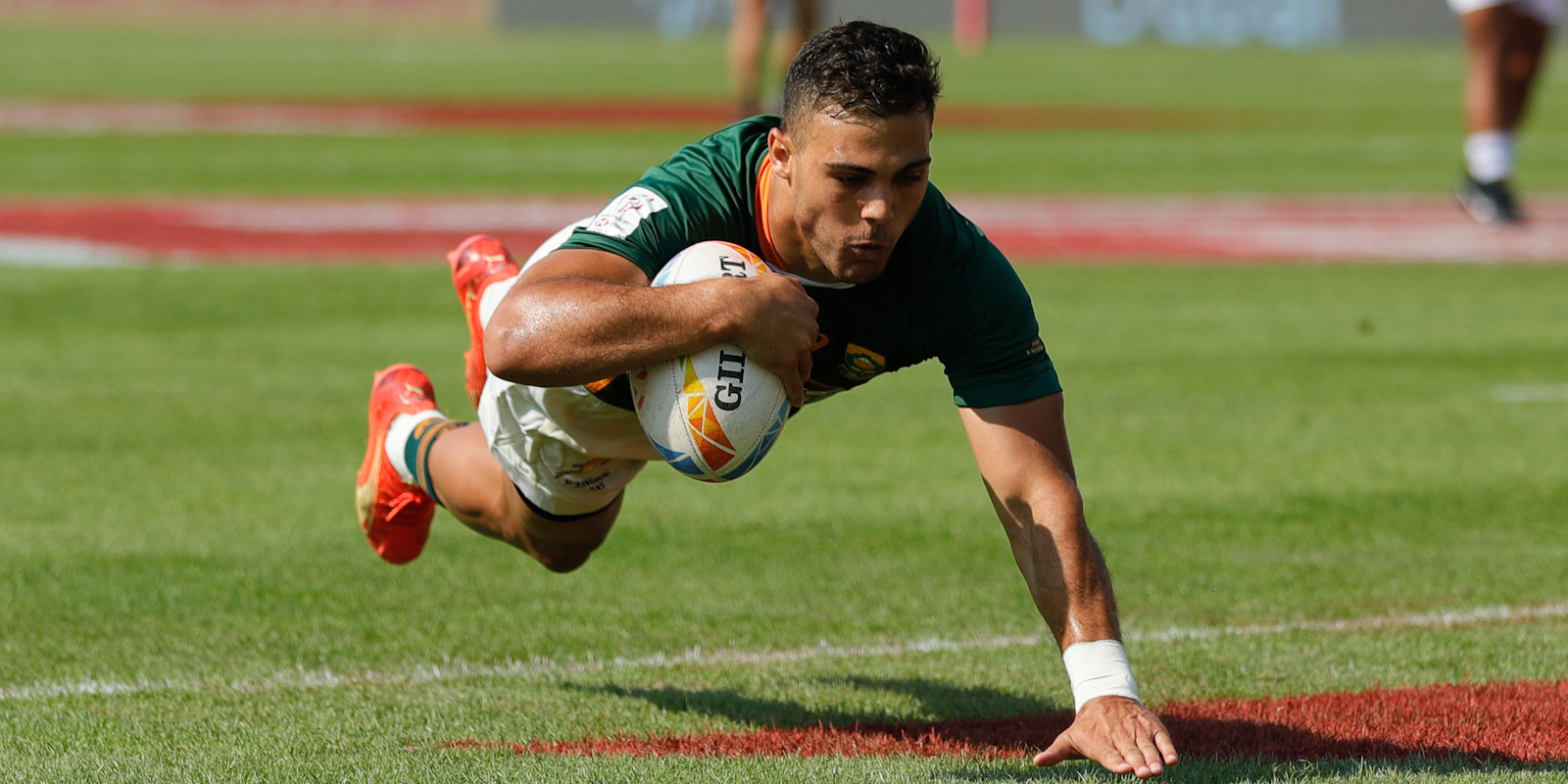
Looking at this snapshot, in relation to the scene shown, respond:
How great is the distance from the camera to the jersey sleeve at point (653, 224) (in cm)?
471

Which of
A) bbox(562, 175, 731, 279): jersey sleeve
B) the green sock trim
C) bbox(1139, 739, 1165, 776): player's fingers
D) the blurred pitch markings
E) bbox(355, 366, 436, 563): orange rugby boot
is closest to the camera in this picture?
bbox(1139, 739, 1165, 776): player's fingers

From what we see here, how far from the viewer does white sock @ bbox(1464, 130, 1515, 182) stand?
1398cm

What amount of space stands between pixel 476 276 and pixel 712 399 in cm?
190

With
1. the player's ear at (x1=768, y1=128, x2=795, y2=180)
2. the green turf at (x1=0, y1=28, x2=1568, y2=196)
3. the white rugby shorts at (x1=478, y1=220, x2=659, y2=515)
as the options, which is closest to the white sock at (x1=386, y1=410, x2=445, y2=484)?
the white rugby shorts at (x1=478, y1=220, x2=659, y2=515)

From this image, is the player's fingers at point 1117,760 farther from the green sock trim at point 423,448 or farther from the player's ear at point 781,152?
the green sock trim at point 423,448

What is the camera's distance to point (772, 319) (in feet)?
14.4

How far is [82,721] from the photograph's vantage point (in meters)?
5.07

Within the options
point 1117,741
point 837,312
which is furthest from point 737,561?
point 1117,741

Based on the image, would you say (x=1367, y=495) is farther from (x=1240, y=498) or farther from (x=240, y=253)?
(x=240, y=253)

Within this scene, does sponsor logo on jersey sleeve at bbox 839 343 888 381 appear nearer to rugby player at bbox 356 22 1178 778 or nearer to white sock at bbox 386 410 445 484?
rugby player at bbox 356 22 1178 778

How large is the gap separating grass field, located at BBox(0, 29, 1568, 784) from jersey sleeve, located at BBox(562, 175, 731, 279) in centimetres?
115

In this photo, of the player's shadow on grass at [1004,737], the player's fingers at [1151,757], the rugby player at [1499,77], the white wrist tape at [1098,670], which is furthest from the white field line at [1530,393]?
the player's fingers at [1151,757]

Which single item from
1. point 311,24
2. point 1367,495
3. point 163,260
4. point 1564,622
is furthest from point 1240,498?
point 311,24

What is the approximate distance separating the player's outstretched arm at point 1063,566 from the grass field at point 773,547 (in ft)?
0.75
